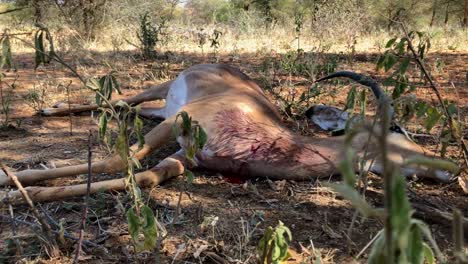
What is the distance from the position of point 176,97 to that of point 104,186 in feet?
5.42

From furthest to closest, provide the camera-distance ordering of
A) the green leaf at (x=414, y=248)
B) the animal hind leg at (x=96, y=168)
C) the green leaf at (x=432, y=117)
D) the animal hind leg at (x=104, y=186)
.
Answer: the animal hind leg at (x=96, y=168), the animal hind leg at (x=104, y=186), the green leaf at (x=432, y=117), the green leaf at (x=414, y=248)

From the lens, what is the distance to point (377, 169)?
2.98m

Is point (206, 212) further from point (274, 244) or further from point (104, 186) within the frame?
point (274, 244)

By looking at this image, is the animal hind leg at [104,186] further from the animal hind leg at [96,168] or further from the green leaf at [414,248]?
the green leaf at [414,248]

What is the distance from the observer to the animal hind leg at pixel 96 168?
2.83 meters

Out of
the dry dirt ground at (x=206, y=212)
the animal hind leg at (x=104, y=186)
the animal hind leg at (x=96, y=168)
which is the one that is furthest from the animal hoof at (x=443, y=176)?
the animal hind leg at (x=96, y=168)

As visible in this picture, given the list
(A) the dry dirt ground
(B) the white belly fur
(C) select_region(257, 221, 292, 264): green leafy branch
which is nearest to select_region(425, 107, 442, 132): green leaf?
(A) the dry dirt ground

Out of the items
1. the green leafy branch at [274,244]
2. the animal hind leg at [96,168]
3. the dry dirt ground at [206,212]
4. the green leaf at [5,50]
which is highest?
the green leaf at [5,50]

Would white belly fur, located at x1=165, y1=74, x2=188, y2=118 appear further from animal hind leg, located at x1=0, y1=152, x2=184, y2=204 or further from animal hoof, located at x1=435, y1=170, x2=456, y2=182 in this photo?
animal hoof, located at x1=435, y1=170, x2=456, y2=182

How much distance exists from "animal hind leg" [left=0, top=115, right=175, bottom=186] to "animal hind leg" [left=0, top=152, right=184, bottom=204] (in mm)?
172

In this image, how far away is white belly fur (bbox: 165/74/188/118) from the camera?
13.3 ft

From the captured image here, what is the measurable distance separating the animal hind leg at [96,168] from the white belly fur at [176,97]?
71 centimetres

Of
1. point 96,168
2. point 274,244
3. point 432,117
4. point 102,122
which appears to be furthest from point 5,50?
point 432,117

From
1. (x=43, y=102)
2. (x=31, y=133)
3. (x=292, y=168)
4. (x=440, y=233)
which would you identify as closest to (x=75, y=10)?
(x=43, y=102)
